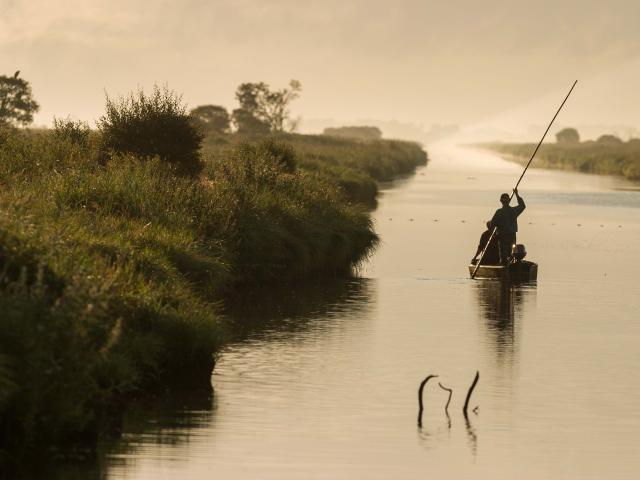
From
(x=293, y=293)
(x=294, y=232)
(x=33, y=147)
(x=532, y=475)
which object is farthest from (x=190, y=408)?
(x=33, y=147)

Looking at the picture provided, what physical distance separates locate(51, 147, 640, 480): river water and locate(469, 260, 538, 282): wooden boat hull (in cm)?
55

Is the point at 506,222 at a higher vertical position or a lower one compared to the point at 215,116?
lower

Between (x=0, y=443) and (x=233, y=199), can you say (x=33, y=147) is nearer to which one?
(x=233, y=199)

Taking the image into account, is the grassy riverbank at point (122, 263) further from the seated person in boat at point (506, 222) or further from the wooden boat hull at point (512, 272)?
the seated person in boat at point (506, 222)

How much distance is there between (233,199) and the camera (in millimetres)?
30531

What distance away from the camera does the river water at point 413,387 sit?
15.4m

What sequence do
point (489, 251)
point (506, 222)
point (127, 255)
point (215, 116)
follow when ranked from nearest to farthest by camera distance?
point (127, 255), point (506, 222), point (489, 251), point (215, 116)

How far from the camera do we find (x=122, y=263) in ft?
69.3

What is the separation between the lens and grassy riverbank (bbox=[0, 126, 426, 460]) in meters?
14.5

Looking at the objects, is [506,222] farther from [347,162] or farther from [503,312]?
[347,162]

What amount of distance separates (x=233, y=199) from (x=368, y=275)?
5698 mm

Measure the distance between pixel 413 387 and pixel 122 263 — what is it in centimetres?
473

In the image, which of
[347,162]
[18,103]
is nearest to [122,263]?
[347,162]

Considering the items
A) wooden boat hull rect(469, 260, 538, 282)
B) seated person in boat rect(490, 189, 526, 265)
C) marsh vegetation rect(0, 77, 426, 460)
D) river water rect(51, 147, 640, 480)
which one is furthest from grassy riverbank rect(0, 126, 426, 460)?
seated person in boat rect(490, 189, 526, 265)
